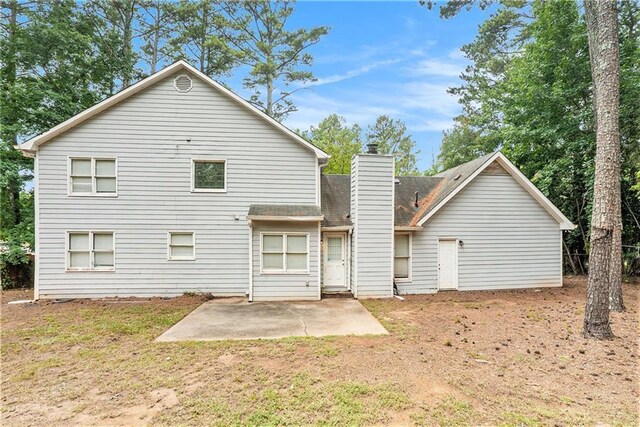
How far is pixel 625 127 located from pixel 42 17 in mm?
24459

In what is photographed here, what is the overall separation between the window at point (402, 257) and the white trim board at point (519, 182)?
0.84m

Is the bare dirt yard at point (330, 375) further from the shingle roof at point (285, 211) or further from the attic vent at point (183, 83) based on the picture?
the attic vent at point (183, 83)

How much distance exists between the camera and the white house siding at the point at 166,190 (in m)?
9.47

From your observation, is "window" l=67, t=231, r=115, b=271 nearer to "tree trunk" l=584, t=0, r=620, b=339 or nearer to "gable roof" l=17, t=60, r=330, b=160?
"gable roof" l=17, t=60, r=330, b=160

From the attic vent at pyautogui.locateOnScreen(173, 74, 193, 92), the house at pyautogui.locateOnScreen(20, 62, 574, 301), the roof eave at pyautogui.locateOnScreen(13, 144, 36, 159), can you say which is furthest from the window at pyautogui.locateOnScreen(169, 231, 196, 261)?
the roof eave at pyautogui.locateOnScreen(13, 144, 36, 159)

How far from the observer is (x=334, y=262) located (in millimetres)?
10680

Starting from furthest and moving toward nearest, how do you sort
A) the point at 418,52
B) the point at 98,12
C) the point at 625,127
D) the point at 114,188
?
the point at 98,12
the point at 418,52
the point at 625,127
the point at 114,188

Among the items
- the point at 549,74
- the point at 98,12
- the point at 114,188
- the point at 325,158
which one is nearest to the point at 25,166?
the point at 114,188

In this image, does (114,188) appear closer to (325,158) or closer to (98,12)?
(325,158)

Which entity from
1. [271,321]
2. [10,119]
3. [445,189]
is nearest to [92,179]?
[10,119]

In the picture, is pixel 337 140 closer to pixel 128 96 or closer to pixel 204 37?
pixel 204 37

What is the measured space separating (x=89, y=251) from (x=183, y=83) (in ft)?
20.7

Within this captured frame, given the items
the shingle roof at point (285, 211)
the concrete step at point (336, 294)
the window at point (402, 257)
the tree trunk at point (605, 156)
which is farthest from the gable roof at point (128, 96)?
the tree trunk at point (605, 156)

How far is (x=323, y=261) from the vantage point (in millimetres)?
10594
